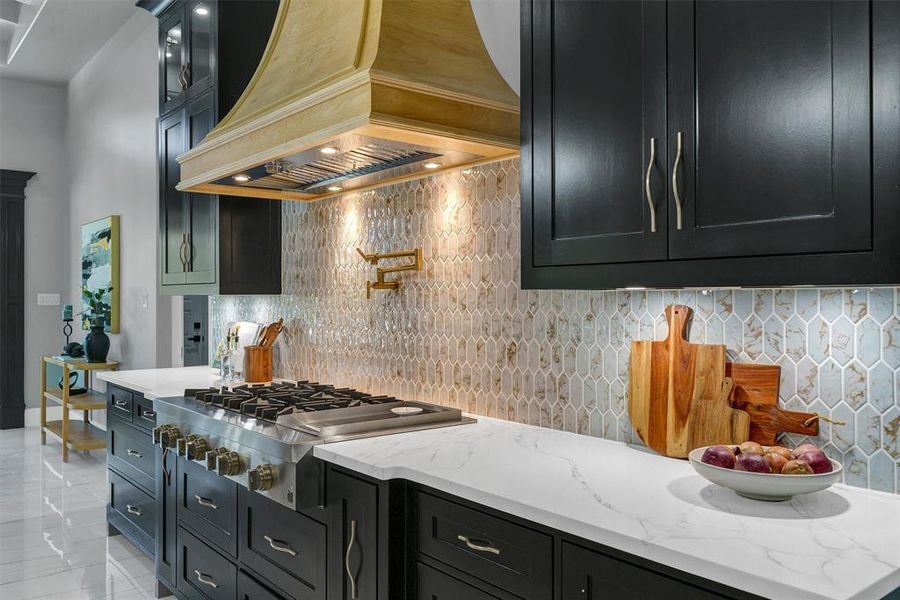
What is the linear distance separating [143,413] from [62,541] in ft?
3.61

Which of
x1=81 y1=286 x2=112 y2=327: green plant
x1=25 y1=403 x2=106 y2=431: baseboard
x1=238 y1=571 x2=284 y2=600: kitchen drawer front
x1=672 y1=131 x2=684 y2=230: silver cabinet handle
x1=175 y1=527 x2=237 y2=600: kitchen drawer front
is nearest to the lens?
x1=672 y1=131 x2=684 y2=230: silver cabinet handle

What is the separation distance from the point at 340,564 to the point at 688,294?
3.94ft

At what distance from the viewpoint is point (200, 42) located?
3.54m

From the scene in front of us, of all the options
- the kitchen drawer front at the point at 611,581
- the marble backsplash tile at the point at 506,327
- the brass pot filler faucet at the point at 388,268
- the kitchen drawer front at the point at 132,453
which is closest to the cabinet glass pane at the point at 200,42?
the marble backsplash tile at the point at 506,327

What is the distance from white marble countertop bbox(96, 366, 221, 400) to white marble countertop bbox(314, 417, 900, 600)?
1536 millimetres

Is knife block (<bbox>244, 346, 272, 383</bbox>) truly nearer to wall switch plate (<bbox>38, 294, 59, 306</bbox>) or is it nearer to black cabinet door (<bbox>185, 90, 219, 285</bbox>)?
black cabinet door (<bbox>185, 90, 219, 285</bbox>)

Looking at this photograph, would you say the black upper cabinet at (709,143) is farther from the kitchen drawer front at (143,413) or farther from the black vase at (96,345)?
the black vase at (96,345)

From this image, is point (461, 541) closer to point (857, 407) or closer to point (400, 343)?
point (857, 407)

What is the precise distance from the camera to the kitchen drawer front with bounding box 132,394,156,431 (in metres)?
3.32

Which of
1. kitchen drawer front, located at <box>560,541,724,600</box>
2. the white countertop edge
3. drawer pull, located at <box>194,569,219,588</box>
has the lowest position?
drawer pull, located at <box>194,569,219,588</box>

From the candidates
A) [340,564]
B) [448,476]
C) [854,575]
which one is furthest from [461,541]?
[854,575]

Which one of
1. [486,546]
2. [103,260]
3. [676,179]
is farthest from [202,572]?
[103,260]

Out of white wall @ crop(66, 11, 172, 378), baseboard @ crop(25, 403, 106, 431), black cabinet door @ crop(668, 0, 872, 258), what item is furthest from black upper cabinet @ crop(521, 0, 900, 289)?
baseboard @ crop(25, 403, 106, 431)

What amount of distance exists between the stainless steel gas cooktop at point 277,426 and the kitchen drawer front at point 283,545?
3.5 inches
